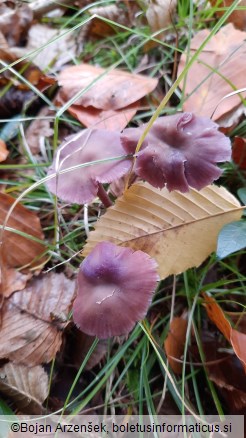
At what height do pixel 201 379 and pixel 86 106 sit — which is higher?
pixel 86 106

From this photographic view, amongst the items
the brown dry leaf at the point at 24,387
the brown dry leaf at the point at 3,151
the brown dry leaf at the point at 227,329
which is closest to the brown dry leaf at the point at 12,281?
the brown dry leaf at the point at 24,387

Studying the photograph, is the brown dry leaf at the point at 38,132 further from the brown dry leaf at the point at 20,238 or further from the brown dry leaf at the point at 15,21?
the brown dry leaf at the point at 15,21

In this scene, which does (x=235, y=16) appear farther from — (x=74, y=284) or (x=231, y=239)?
(x=74, y=284)

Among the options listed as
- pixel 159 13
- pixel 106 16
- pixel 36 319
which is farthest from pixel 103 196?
pixel 106 16

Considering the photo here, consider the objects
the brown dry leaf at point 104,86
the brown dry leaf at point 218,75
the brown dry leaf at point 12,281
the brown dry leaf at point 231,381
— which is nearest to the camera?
the brown dry leaf at point 231,381

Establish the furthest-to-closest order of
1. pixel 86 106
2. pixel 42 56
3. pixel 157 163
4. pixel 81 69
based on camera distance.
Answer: pixel 42 56 < pixel 81 69 < pixel 86 106 < pixel 157 163

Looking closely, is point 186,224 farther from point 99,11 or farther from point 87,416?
point 99,11

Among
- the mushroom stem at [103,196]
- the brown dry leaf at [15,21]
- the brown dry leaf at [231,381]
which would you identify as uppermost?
the brown dry leaf at [15,21]

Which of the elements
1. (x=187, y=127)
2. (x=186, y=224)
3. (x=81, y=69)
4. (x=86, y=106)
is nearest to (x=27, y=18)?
(x=81, y=69)
